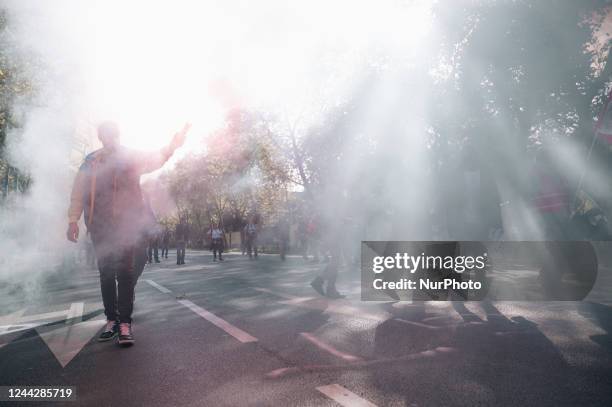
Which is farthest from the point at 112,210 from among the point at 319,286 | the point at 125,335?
the point at 319,286

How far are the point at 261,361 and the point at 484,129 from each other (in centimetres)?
1894

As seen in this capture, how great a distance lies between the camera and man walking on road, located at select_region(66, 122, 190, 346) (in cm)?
465

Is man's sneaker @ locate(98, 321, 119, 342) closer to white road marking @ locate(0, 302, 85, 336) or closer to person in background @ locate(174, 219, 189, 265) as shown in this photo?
white road marking @ locate(0, 302, 85, 336)

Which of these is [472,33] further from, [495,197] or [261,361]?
[261,361]

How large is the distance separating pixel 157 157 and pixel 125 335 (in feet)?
5.39

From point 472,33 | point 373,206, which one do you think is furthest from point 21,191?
point 472,33

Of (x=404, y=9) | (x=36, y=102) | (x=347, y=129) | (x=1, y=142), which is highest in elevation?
(x=404, y=9)

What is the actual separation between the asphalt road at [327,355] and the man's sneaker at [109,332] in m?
0.14

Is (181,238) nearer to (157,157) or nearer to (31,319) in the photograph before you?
(31,319)

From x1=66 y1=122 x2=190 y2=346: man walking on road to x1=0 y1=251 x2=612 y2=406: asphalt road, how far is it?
43 centimetres

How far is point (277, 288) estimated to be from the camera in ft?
28.6

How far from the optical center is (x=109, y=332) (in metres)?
4.75

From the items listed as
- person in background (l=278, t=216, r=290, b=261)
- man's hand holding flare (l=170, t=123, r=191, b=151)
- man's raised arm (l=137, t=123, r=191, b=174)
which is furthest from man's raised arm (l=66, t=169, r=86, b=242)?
person in background (l=278, t=216, r=290, b=261)

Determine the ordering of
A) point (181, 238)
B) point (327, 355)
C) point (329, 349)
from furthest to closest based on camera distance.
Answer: point (181, 238), point (329, 349), point (327, 355)
